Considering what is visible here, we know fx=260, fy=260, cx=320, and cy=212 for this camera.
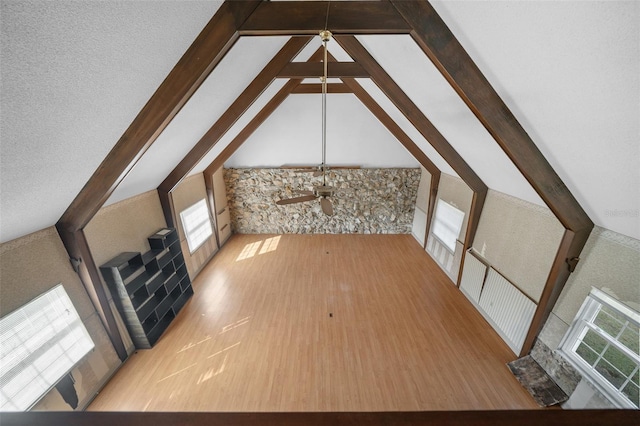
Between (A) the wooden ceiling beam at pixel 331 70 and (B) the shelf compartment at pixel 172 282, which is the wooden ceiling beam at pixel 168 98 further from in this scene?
(B) the shelf compartment at pixel 172 282

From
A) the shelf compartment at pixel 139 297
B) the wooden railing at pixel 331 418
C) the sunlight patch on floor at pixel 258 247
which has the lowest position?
the sunlight patch on floor at pixel 258 247

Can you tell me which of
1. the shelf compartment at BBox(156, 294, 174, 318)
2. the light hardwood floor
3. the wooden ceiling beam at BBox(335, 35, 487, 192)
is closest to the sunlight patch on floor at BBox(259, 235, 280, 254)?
the light hardwood floor

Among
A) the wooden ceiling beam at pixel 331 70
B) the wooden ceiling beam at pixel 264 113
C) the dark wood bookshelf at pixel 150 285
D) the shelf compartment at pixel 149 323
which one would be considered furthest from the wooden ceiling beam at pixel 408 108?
the shelf compartment at pixel 149 323

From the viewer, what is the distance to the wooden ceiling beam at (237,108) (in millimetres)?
4031

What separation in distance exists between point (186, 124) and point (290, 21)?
77.2 inches

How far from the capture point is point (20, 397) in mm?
2525

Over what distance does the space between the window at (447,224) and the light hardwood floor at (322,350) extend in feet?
2.51

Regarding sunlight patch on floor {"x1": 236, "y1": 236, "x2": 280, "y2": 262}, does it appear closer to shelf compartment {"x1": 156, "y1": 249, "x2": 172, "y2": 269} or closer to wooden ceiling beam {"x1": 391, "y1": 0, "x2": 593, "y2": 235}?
shelf compartment {"x1": 156, "y1": 249, "x2": 172, "y2": 269}

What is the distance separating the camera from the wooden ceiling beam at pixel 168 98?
2564mm

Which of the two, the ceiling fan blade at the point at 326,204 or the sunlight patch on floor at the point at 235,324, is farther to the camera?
the sunlight patch on floor at the point at 235,324

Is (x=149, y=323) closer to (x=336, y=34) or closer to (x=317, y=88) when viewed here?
(x=336, y=34)

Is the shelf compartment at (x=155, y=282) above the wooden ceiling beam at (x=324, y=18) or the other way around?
the other way around

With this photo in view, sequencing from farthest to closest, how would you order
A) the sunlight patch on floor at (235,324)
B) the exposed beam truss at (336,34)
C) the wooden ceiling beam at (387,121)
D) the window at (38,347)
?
the wooden ceiling beam at (387,121), the sunlight patch on floor at (235,324), the exposed beam truss at (336,34), the window at (38,347)

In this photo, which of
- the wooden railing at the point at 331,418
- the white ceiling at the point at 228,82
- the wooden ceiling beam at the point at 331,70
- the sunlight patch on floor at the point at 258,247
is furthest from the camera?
the sunlight patch on floor at the point at 258,247
